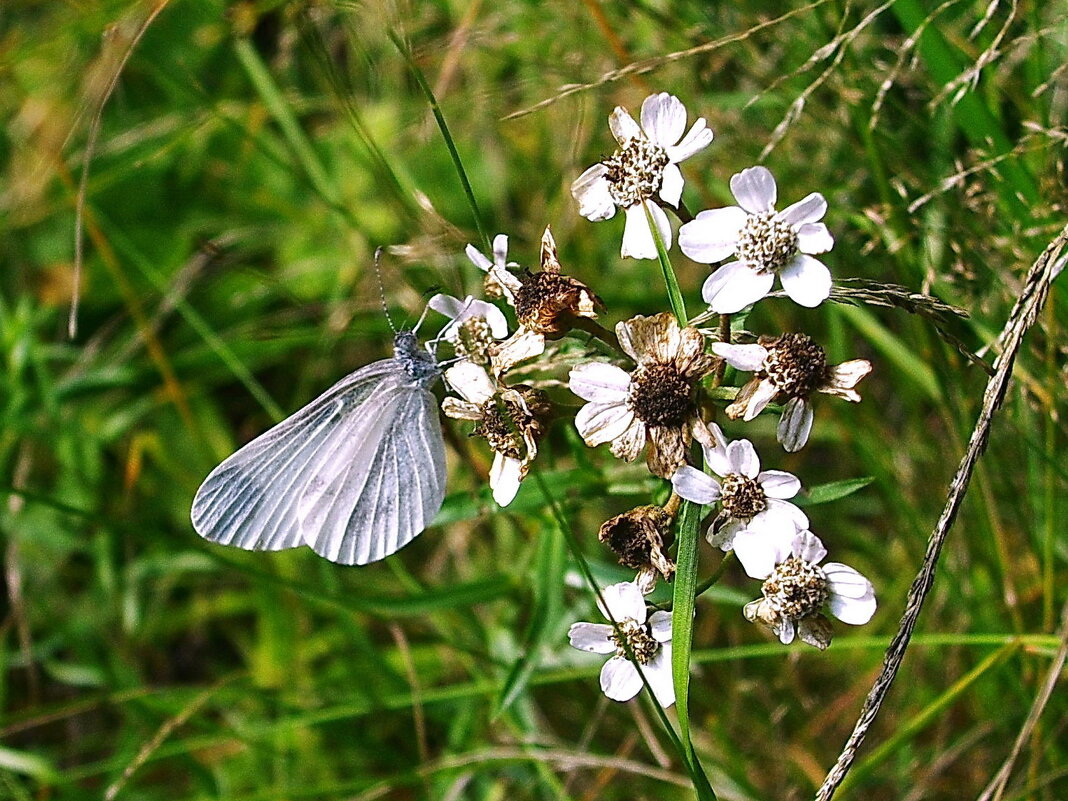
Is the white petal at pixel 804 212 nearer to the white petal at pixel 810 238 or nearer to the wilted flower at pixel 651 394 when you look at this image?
the white petal at pixel 810 238

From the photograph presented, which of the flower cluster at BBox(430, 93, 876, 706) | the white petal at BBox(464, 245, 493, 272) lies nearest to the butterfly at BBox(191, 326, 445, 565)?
the white petal at BBox(464, 245, 493, 272)

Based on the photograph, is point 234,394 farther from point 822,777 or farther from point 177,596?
point 822,777

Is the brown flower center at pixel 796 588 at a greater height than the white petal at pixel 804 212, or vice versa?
the white petal at pixel 804 212

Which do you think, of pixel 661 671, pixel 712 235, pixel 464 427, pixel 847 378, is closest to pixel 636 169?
pixel 712 235

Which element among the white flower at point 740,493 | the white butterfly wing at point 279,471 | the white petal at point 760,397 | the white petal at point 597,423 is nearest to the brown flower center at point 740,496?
the white flower at point 740,493

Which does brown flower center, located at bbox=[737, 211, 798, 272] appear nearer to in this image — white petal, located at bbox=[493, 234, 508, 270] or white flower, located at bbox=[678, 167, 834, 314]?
white flower, located at bbox=[678, 167, 834, 314]

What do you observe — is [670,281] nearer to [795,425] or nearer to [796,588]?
[795,425]

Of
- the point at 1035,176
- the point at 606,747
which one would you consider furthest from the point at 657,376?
the point at 606,747
